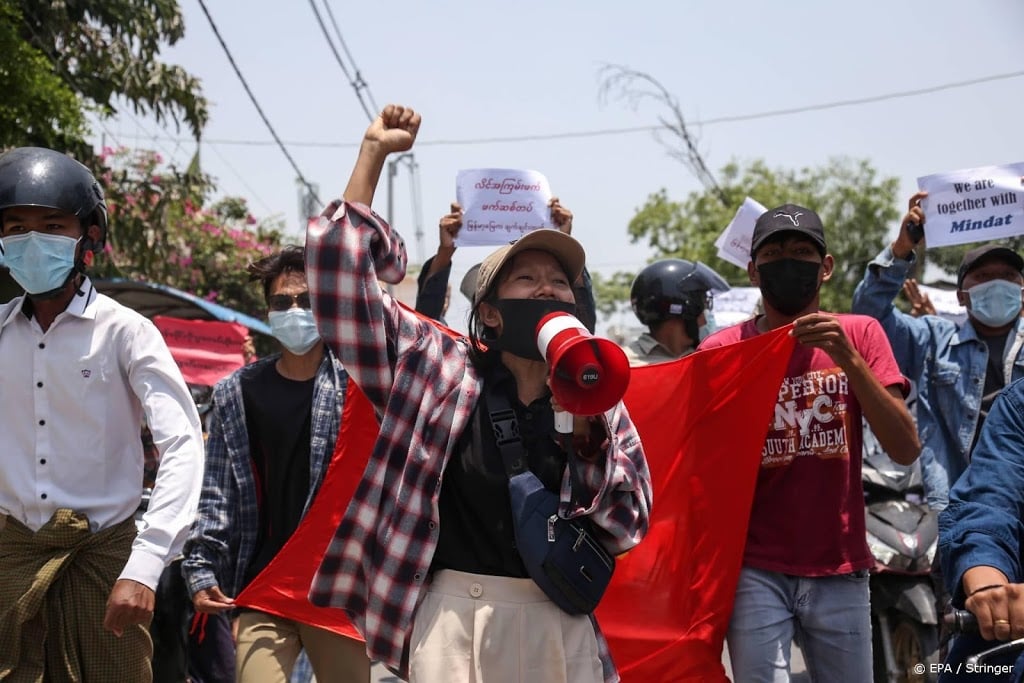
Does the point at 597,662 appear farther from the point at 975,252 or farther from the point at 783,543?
the point at 975,252

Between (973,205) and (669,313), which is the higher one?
(973,205)

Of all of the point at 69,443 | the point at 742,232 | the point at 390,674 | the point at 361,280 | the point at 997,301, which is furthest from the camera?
the point at 390,674

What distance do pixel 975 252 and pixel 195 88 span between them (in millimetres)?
9452

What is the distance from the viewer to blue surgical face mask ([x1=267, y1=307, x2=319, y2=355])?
16.3 ft

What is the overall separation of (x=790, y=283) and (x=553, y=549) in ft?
5.91

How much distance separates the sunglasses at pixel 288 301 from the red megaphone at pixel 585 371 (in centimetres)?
248

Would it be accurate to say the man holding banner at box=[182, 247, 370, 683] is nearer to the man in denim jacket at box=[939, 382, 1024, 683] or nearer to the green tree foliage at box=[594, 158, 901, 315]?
the man in denim jacket at box=[939, 382, 1024, 683]

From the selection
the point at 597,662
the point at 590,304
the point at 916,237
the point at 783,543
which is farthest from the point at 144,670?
the point at 916,237

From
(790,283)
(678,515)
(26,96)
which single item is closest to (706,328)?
(790,283)

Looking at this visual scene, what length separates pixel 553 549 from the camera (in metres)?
3.00

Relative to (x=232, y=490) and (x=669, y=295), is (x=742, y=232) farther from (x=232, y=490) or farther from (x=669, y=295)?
(x=232, y=490)

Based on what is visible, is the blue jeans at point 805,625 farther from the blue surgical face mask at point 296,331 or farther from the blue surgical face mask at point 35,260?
the blue surgical face mask at point 35,260

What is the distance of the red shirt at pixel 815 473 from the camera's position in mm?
4090

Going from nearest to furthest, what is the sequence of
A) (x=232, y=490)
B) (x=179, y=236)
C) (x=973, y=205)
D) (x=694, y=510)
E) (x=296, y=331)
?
(x=694, y=510)
(x=232, y=490)
(x=296, y=331)
(x=973, y=205)
(x=179, y=236)
